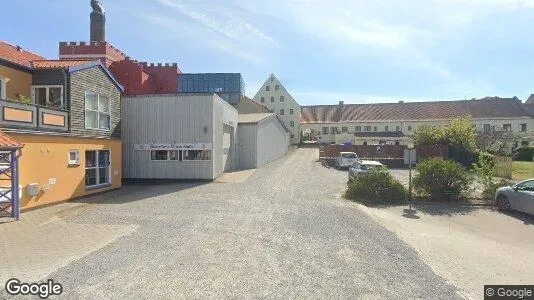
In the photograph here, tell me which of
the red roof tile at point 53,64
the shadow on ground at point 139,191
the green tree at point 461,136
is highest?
the red roof tile at point 53,64

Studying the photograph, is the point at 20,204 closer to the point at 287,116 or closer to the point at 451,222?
the point at 451,222

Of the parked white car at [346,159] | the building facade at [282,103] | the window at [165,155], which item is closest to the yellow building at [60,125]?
the window at [165,155]

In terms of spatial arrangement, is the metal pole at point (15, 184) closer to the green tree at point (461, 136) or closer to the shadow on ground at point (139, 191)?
the shadow on ground at point (139, 191)

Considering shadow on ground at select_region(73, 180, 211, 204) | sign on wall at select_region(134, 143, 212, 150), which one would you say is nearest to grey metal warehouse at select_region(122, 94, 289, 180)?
sign on wall at select_region(134, 143, 212, 150)

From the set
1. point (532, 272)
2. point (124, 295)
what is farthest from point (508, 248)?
point (124, 295)

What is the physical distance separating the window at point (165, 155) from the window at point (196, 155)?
437 mm

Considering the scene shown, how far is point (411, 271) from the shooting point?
706 cm

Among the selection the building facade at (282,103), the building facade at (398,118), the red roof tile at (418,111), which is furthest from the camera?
the building facade at (282,103)

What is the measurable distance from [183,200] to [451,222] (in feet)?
34.3

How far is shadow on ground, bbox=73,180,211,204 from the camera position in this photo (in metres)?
15.5

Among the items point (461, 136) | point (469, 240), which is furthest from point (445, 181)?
point (461, 136)

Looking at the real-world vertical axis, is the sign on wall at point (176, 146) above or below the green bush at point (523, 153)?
Answer: above

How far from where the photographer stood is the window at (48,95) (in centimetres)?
1541

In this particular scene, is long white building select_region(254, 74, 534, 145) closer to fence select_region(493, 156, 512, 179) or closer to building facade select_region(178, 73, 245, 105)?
building facade select_region(178, 73, 245, 105)
